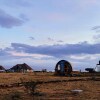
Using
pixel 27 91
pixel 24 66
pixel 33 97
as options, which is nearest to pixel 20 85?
pixel 27 91

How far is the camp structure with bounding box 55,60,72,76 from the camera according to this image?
5300 cm

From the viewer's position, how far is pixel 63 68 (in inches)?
2133

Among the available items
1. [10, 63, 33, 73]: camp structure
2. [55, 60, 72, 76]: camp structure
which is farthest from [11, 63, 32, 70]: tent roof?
[55, 60, 72, 76]: camp structure

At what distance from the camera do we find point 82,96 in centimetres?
2073

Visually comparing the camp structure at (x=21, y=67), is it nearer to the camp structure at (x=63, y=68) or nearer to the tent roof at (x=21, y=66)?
the tent roof at (x=21, y=66)

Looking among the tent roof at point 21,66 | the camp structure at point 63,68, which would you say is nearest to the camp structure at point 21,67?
the tent roof at point 21,66

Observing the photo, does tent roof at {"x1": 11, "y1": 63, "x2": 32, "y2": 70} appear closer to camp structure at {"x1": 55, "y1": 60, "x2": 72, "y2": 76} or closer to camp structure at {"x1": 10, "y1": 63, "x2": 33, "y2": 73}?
camp structure at {"x1": 10, "y1": 63, "x2": 33, "y2": 73}

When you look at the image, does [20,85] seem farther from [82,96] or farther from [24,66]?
[24,66]

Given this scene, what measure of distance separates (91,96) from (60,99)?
7.52 ft

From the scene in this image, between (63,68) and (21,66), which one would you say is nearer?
(63,68)

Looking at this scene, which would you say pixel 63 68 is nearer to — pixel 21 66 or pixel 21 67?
pixel 21 67

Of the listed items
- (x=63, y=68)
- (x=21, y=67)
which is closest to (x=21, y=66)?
(x=21, y=67)

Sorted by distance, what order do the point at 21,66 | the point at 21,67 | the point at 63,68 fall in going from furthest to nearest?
the point at 21,66 < the point at 21,67 < the point at 63,68

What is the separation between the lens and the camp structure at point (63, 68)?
A: 53000mm
